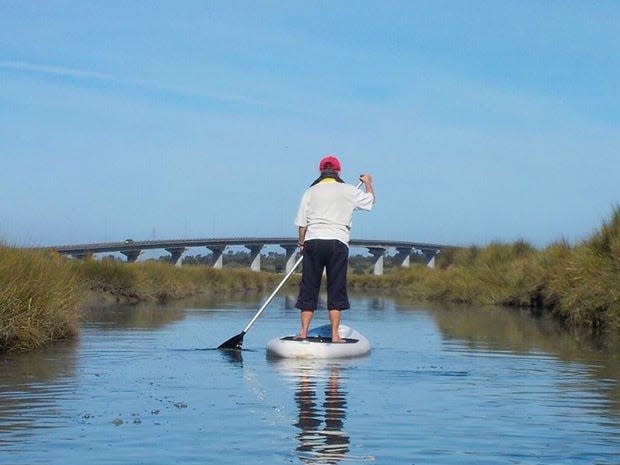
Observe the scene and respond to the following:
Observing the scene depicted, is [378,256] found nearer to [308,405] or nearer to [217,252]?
[217,252]

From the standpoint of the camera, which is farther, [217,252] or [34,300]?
[217,252]

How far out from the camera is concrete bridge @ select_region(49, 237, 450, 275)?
6184 cm

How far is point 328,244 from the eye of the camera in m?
13.3

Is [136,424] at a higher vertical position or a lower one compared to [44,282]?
lower

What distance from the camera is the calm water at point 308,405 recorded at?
692 centimetres

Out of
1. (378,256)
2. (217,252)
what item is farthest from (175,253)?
(378,256)

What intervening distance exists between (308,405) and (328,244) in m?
4.60

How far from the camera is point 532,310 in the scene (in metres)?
29.1

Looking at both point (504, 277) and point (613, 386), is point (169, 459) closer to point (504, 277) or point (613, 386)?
point (613, 386)

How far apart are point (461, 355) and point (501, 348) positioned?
152cm

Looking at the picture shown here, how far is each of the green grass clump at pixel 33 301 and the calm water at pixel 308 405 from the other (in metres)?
0.40

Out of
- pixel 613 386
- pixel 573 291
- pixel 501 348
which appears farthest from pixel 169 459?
pixel 573 291

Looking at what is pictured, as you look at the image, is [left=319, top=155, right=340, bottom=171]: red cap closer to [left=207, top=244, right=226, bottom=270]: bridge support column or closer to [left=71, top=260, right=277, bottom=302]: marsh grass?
[left=71, top=260, right=277, bottom=302]: marsh grass

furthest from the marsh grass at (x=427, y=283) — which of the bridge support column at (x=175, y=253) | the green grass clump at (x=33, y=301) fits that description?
the bridge support column at (x=175, y=253)
